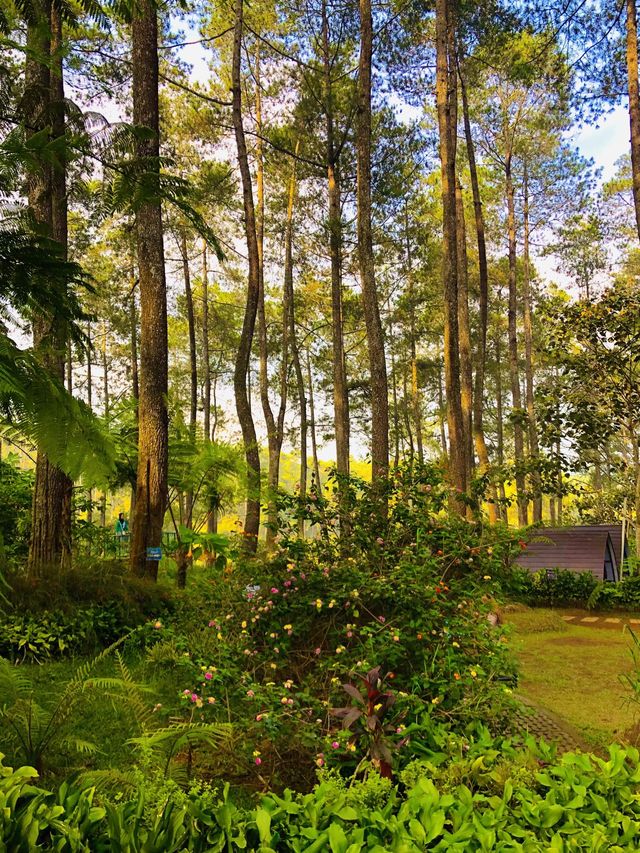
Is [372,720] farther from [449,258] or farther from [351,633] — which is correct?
[449,258]

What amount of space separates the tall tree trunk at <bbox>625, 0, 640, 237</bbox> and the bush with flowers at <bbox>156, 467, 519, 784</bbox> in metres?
6.88

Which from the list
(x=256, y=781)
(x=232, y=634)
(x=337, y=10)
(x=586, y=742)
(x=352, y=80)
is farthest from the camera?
(x=352, y=80)

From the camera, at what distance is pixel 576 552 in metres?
12.7

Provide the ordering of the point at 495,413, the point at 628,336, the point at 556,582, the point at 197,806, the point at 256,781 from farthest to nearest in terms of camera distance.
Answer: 1. the point at 495,413
2. the point at 556,582
3. the point at 628,336
4. the point at 256,781
5. the point at 197,806

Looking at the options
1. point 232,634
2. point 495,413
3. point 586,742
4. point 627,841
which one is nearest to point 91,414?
point 627,841

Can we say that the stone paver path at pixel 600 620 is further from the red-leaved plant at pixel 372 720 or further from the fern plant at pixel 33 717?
the fern plant at pixel 33 717

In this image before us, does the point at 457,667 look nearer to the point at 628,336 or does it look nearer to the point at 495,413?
the point at 628,336

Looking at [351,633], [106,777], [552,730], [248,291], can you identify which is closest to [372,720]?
[351,633]

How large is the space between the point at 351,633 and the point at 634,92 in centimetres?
967

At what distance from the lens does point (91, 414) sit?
2.07 meters

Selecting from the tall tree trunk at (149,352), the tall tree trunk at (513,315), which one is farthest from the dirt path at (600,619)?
the tall tree trunk at (149,352)

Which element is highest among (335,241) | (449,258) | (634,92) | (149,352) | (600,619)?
(335,241)

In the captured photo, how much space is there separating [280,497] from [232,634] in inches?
47.0

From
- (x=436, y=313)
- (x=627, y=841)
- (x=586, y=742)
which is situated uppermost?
(x=436, y=313)
